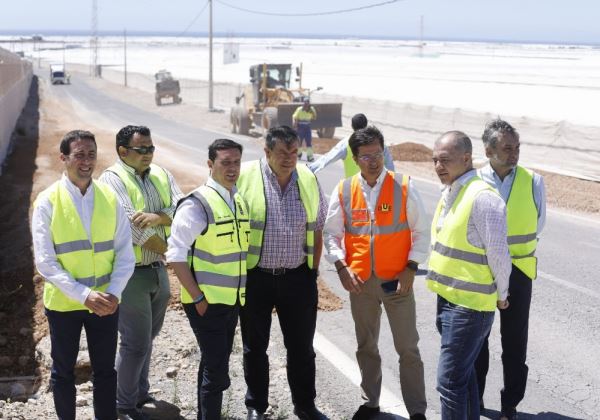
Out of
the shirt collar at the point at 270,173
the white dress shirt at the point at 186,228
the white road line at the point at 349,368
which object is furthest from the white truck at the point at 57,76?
the white dress shirt at the point at 186,228

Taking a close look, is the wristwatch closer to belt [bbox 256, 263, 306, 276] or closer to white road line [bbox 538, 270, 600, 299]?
belt [bbox 256, 263, 306, 276]

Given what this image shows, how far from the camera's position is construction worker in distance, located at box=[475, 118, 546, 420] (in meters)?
4.85

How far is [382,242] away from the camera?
473 cm

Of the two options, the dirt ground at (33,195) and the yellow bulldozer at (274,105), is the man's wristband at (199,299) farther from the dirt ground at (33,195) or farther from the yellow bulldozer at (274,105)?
the yellow bulldozer at (274,105)

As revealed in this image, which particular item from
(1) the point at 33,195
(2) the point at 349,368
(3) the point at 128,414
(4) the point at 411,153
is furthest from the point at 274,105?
(3) the point at 128,414

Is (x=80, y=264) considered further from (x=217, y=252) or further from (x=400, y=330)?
(x=400, y=330)

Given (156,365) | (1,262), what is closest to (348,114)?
(1,262)

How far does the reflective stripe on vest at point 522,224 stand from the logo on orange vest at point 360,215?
937mm

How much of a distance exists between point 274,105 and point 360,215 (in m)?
25.4

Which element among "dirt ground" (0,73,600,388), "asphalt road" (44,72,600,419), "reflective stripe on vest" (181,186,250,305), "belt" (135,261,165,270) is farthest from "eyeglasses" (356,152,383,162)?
"dirt ground" (0,73,600,388)

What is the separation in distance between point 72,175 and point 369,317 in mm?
2088

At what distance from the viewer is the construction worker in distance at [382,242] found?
187 inches

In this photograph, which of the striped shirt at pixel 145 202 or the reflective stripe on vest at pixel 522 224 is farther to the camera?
the reflective stripe on vest at pixel 522 224

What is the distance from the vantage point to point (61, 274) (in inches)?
160
